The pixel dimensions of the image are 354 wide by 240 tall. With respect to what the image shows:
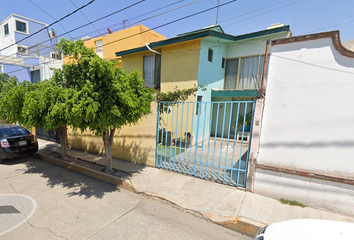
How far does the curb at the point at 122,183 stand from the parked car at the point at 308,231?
87 cm

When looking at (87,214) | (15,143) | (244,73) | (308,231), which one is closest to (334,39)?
(308,231)

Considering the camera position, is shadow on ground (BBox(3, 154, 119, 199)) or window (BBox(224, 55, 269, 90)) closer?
shadow on ground (BBox(3, 154, 119, 199))

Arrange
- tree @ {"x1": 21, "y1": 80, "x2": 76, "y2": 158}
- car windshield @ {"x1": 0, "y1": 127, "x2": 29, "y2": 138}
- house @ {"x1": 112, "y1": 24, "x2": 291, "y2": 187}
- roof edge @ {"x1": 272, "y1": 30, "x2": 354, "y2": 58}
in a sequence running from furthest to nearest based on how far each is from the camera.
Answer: house @ {"x1": 112, "y1": 24, "x2": 291, "y2": 187}, car windshield @ {"x1": 0, "y1": 127, "x2": 29, "y2": 138}, tree @ {"x1": 21, "y1": 80, "x2": 76, "y2": 158}, roof edge @ {"x1": 272, "y1": 30, "x2": 354, "y2": 58}

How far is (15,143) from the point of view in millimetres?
6020

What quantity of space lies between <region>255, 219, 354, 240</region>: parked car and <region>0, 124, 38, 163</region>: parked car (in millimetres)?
8257

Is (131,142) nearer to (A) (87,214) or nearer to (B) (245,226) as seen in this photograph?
(A) (87,214)

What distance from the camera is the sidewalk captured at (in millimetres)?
3014

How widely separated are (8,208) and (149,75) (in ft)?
26.9

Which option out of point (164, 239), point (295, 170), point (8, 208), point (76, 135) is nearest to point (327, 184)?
point (295, 170)

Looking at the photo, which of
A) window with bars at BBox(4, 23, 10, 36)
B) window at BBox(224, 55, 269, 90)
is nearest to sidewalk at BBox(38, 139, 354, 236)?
window at BBox(224, 55, 269, 90)

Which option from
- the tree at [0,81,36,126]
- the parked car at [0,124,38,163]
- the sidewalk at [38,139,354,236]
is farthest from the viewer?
the parked car at [0,124,38,163]

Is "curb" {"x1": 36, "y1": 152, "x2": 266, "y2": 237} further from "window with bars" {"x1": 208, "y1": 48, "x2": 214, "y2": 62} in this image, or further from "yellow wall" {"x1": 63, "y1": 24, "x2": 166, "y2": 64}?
"yellow wall" {"x1": 63, "y1": 24, "x2": 166, "y2": 64}

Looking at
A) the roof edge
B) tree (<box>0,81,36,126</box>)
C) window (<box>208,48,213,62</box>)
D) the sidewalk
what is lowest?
the sidewalk

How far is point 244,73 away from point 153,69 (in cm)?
538
